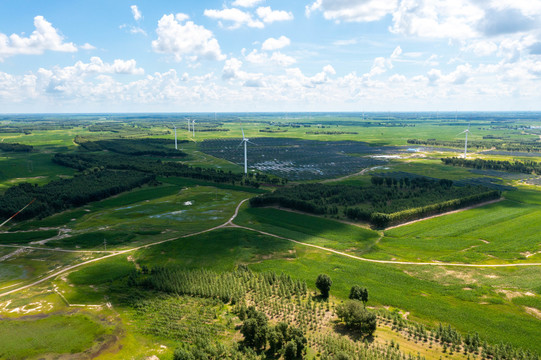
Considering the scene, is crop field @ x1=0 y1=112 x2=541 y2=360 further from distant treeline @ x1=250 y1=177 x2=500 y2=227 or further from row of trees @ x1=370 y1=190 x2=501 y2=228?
distant treeline @ x1=250 y1=177 x2=500 y2=227

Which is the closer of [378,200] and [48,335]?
[48,335]

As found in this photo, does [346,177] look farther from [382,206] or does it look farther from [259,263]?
[259,263]

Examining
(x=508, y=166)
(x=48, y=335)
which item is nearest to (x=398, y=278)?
(x=48, y=335)

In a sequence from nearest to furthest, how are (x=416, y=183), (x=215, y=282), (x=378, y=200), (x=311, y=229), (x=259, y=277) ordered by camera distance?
1. (x=215, y=282)
2. (x=259, y=277)
3. (x=311, y=229)
4. (x=378, y=200)
5. (x=416, y=183)

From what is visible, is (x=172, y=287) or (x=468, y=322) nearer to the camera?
(x=468, y=322)

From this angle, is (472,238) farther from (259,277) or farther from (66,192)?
(66,192)

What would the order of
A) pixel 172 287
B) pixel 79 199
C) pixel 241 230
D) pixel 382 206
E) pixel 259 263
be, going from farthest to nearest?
1. pixel 79 199
2. pixel 382 206
3. pixel 241 230
4. pixel 259 263
5. pixel 172 287

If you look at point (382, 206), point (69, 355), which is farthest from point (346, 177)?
point (69, 355)

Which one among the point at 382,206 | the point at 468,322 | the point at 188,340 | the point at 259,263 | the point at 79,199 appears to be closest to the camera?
the point at 188,340
